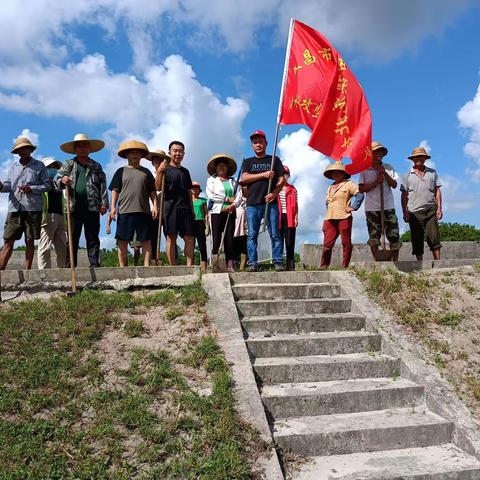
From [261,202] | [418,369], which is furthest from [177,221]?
[418,369]

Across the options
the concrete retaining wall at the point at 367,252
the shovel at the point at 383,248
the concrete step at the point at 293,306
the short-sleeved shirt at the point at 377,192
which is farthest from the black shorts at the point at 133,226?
the concrete retaining wall at the point at 367,252

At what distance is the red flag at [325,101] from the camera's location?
629 cm

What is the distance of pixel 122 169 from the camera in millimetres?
6691

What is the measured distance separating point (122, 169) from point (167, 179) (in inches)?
25.2

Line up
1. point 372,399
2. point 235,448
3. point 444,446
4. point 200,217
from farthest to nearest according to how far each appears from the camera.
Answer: point 200,217 → point 372,399 → point 444,446 → point 235,448

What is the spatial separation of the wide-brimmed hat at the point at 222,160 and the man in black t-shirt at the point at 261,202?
94cm

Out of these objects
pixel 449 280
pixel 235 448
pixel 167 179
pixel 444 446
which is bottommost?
pixel 444 446

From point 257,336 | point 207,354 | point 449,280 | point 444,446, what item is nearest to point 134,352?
point 207,354

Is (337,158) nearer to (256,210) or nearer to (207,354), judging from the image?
(256,210)

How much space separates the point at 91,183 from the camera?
6535 millimetres

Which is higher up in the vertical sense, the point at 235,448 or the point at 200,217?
the point at 200,217

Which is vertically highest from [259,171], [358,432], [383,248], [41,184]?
[259,171]

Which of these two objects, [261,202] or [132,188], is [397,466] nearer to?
[261,202]

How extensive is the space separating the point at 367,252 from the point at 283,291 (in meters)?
7.21
